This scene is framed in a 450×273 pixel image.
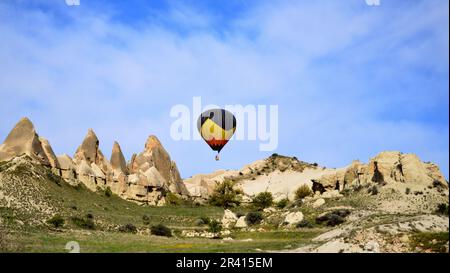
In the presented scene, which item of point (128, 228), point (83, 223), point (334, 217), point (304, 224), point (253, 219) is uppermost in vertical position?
point (334, 217)

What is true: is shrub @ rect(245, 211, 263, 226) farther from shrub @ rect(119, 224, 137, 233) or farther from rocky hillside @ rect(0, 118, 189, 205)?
rocky hillside @ rect(0, 118, 189, 205)

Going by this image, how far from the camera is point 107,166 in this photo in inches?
3455

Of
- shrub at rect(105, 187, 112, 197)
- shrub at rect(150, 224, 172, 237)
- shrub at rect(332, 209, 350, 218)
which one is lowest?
shrub at rect(150, 224, 172, 237)

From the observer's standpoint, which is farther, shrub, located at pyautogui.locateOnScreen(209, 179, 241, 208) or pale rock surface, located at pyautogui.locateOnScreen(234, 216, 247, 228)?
shrub, located at pyautogui.locateOnScreen(209, 179, 241, 208)

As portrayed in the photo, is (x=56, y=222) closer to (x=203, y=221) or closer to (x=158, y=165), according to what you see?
(x=203, y=221)

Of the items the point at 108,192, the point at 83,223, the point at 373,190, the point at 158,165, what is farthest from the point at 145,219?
the point at 158,165

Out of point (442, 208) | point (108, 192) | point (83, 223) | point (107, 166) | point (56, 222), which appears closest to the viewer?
point (56, 222)

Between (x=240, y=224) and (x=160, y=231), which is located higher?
(x=240, y=224)

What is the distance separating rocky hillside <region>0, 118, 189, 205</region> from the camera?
7169cm

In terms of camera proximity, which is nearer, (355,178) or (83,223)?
(83,223)

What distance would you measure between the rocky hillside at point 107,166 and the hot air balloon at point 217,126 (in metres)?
33.3

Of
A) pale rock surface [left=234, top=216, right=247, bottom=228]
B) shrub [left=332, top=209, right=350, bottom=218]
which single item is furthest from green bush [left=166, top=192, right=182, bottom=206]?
shrub [left=332, top=209, right=350, bottom=218]

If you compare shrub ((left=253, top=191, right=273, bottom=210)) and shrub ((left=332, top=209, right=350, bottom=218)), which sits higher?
shrub ((left=253, top=191, right=273, bottom=210))

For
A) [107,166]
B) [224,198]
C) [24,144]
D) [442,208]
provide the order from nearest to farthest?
1. [442,208]
2. [24,144]
3. [107,166]
4. [224,198]
